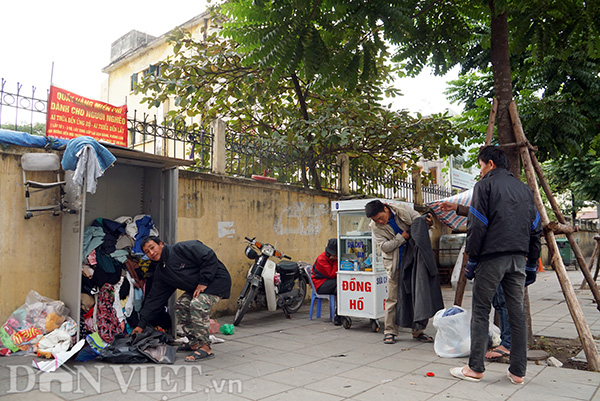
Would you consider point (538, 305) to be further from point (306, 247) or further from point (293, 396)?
point (293, 396)

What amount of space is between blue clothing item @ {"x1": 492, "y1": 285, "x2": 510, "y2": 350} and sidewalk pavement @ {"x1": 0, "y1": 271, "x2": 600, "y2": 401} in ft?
0.97

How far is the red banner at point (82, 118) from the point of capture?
6.05 meters

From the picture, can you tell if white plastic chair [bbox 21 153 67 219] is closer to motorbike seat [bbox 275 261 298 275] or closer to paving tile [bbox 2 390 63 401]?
paving tile [bbox 2 390 63 401]

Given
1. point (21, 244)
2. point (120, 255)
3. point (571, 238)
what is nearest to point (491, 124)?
point (571, 238)

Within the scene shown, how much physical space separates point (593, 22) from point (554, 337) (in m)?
4.00

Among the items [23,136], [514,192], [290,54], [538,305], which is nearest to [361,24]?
[290,54]

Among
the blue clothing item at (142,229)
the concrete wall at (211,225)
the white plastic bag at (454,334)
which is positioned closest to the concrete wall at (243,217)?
the concrete wall at (211,225)

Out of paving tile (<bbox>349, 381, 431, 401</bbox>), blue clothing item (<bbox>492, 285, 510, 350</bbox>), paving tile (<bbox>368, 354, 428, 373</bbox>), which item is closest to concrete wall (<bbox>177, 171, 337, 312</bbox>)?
paving tile (<bbox>368, 354, 428, 373</bbox>)

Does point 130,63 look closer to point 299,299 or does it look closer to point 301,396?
point 299,299

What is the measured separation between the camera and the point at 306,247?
9.33 m

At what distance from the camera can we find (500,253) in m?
3.91

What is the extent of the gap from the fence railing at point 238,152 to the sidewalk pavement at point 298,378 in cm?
311

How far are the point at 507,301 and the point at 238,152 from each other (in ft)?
18.0

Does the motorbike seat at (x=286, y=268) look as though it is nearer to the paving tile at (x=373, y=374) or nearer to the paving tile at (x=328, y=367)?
the paving tile at (x=328, y=367)
